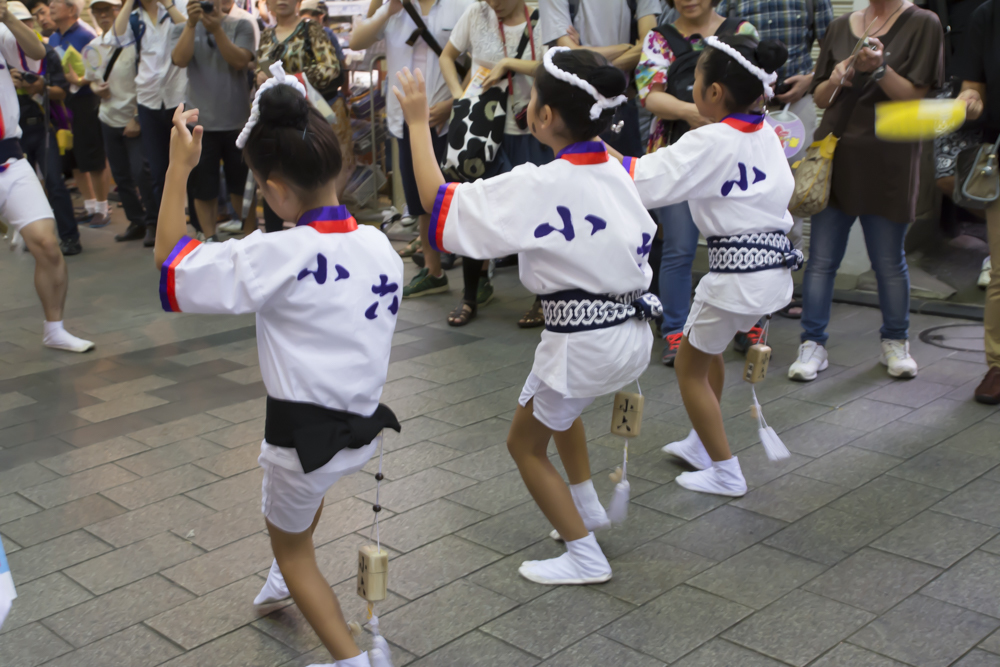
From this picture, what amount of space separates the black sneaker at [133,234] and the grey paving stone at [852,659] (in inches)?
298

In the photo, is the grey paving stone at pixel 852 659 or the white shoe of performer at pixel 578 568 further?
the white shoe of performer at pixel 578 568

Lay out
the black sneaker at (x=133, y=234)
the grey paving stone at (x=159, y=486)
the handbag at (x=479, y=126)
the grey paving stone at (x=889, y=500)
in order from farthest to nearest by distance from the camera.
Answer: the black sneaker at (x=133, y=234) → the handbag at (x=479, y=126) → the grey paving stone at (x=159, y=486) → the grey paving stone at (x=889, y=500)

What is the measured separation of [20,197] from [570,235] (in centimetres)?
366

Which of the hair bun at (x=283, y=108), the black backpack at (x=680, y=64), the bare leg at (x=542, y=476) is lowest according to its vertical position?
the bare leg at (x=542, y=476)

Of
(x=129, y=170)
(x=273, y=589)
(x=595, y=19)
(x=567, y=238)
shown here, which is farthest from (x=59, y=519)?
(x=129, y=170)

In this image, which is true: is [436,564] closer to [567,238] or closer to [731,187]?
[567,238]

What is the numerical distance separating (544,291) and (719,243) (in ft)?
3.21

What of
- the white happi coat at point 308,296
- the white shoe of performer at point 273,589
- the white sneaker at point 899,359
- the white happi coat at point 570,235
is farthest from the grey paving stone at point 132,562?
the white sneaker at point 899,359

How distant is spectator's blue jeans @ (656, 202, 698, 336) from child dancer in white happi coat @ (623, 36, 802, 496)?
1.37 meters

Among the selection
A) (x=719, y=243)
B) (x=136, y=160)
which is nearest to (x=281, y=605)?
(x=719, y=243)

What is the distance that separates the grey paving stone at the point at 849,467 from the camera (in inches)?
137

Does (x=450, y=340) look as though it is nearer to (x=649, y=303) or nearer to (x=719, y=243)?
(x=719, y=243)

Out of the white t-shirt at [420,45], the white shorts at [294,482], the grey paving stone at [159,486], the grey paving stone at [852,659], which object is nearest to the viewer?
the white shorts at [294,482]

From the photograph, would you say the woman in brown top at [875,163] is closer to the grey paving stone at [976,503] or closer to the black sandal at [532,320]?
the grey paving stone at [976,503]
